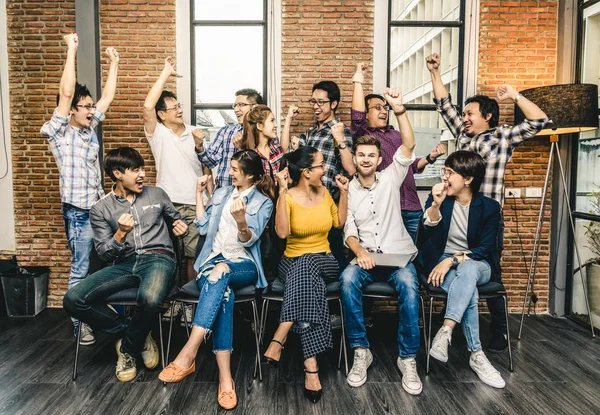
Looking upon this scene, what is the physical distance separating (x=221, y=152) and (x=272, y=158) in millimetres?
509

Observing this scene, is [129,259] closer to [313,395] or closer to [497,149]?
[313,395]

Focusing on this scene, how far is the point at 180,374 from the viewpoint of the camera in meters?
2.69

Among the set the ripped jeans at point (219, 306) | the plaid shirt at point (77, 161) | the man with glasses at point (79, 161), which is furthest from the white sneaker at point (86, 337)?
the ripped jeans at point (219, 306)

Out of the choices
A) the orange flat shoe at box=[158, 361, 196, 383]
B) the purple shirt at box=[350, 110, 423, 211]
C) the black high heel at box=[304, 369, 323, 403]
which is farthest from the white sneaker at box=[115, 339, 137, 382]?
Result: the purple shirt at box=[350, 110, 423, 211]

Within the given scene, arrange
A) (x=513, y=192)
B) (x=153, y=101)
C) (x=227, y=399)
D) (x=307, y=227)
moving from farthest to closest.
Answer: (x=513, y=192) → (x=153, y=101) → (x=307, y=227) → (x=227, y=399)

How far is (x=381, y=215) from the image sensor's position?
3.24m

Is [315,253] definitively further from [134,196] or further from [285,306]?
[134,196]

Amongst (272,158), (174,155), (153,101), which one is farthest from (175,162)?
(272,158)

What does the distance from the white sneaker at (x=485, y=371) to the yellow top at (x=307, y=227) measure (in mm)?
1204

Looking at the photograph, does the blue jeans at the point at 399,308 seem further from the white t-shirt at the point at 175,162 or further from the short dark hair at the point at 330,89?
the white t-shirt at the point at 175,162

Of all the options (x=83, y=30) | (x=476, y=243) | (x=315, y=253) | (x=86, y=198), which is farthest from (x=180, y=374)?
(x=83, y=30)

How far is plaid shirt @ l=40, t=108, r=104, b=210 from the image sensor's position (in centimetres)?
354

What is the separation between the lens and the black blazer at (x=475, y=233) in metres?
3.19

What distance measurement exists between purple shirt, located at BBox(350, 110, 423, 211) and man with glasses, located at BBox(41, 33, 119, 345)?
2.01 metres
